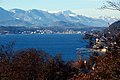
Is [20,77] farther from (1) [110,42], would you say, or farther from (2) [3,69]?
(1) [110,42]

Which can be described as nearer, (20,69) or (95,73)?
(95,73)

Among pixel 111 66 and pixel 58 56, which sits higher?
pixel 111 66

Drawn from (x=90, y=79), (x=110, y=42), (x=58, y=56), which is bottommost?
(x=58, y=56)

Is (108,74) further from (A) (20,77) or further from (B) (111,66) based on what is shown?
(A) (20,77)

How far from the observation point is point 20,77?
23.0m

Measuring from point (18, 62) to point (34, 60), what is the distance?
8.54 feet

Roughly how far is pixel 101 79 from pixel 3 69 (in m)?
11.6

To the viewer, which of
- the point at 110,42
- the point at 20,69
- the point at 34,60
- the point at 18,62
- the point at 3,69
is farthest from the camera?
the point at 34,60

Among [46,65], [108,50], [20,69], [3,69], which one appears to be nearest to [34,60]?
[46,65]

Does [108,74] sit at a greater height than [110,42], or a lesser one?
lesser

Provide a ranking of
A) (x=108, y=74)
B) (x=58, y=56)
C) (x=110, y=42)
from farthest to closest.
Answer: (x=58, y=56), (x=110, y=42), (x=108, y=74)

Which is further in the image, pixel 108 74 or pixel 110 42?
pixel 110 42

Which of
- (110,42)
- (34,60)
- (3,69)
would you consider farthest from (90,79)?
(34,60)

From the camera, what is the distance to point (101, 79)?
11273 millimetres
